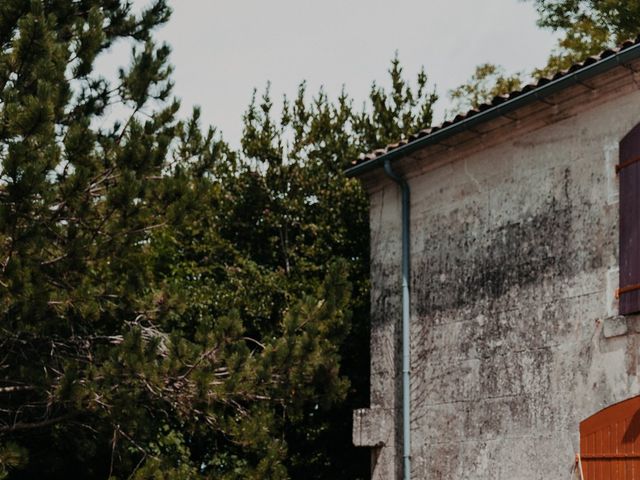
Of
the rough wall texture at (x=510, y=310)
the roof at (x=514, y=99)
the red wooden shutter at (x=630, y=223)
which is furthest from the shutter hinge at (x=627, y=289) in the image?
the roof at (x=514, y=99)

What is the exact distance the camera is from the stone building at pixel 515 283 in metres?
9.59

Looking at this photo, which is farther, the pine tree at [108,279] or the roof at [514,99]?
the pine tree at [108,279]

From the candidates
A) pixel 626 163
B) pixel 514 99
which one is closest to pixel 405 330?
pixel 514 99

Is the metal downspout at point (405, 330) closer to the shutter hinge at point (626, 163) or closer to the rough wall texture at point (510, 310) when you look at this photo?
the rough wall texture at point (510, 310)

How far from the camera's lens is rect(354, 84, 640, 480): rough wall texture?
973cm

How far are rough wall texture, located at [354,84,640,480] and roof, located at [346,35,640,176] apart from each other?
0.37 m

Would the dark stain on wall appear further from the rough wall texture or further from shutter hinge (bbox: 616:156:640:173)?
shutter hinge (bbox: 616:156:640:173)

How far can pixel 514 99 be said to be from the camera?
1038 centimetres

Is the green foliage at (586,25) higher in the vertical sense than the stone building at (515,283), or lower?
higher

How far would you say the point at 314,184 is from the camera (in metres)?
16.6

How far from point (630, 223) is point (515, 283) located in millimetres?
1416

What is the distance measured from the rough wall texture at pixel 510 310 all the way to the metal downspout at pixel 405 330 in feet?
0.24

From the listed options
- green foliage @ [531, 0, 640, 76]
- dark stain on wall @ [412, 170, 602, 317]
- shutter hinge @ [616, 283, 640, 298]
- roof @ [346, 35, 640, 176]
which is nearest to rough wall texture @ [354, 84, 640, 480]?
dark stain on wall @ [412, 170, 602, 317]

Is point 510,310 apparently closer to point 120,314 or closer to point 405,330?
point 405,330
